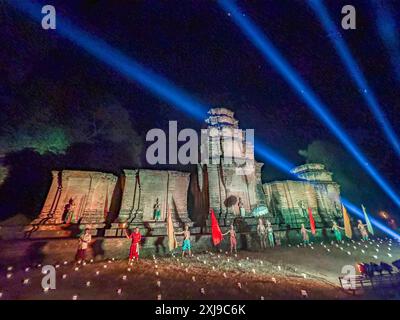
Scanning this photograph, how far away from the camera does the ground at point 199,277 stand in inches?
268

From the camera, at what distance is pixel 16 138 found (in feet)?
62.3

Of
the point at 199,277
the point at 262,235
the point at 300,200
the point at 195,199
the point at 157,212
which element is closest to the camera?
the point at 199,277

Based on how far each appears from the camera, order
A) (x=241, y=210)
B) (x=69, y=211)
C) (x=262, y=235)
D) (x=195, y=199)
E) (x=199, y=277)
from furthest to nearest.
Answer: (x=195, y=199) → (x=241, y=210) → (x=69, y=211) → (x=262, y=235) → (x=199, y=277)

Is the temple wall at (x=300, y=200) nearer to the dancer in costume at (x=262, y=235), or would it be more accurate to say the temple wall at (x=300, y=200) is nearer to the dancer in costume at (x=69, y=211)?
the dancer in costume at (x=262, y=235)

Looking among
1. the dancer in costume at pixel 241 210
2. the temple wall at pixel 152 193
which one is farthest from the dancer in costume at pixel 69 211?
the dancer in costume at pixel 241 210

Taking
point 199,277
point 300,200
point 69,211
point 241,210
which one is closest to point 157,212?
point 69,211

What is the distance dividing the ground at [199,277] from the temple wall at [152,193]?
5.80 meters

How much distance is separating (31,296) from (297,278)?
9.25 m

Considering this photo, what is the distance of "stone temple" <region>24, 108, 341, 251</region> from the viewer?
49.8ft

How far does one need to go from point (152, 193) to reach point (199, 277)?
10.4 m

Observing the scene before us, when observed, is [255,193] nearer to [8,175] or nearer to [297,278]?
[297,278]

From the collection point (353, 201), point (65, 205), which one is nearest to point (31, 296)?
point (65, 205)

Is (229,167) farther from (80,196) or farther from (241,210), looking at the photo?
(80,196)

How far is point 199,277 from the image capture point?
8.45 metres
